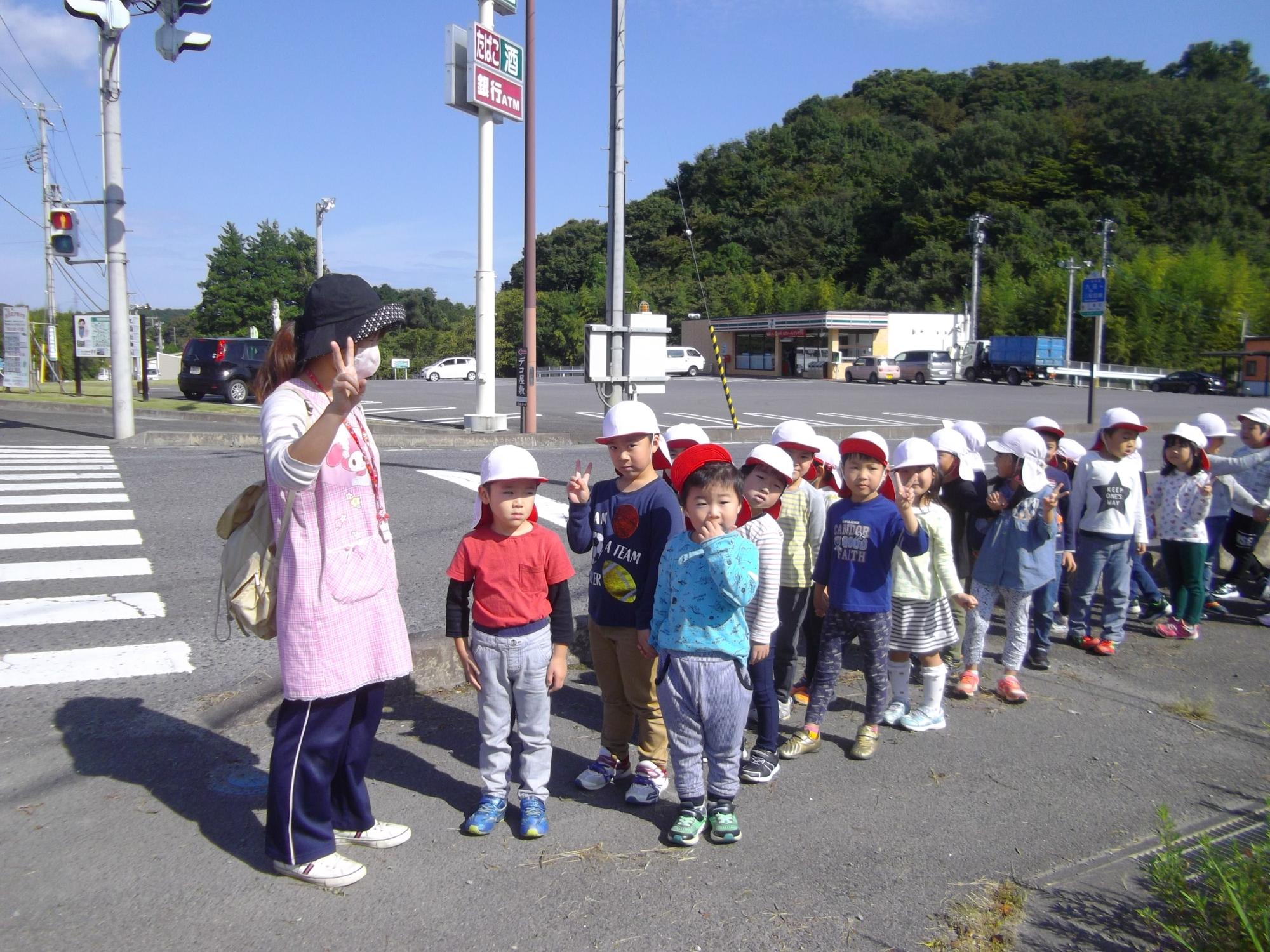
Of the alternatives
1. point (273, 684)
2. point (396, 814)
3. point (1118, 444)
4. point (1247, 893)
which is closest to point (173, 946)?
point (396, 814)

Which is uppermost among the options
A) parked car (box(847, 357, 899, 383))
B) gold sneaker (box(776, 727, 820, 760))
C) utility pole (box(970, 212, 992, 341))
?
utility pole (box(970, 212, 992, 341))

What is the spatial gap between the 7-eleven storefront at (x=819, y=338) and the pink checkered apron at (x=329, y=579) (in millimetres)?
55771

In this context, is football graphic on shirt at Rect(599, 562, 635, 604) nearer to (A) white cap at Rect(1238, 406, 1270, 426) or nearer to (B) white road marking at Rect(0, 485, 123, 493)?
(A) white cap at Rect(1238, 406, 1270, 426)

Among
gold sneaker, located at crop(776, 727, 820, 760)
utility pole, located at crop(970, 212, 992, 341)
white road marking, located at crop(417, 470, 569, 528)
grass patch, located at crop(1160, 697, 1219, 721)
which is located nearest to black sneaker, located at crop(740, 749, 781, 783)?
gold sneaker, located at crop(776, 727, 820, 760)

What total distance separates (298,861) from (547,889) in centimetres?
83

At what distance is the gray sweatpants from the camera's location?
3.52 m

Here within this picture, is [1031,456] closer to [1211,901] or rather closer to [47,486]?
[1211,901]

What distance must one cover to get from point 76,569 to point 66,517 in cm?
209

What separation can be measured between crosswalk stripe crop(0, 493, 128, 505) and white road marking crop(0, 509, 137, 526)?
0.50m

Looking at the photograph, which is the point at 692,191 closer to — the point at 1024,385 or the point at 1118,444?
the point at 1024,385

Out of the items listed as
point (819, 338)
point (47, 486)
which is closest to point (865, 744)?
point (47, 486)

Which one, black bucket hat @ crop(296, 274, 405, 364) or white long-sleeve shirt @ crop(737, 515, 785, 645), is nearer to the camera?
black bucket hat @ crop(296, 274, 405, 364)

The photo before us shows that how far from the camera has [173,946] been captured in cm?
283

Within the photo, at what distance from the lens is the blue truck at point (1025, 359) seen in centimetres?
4650
